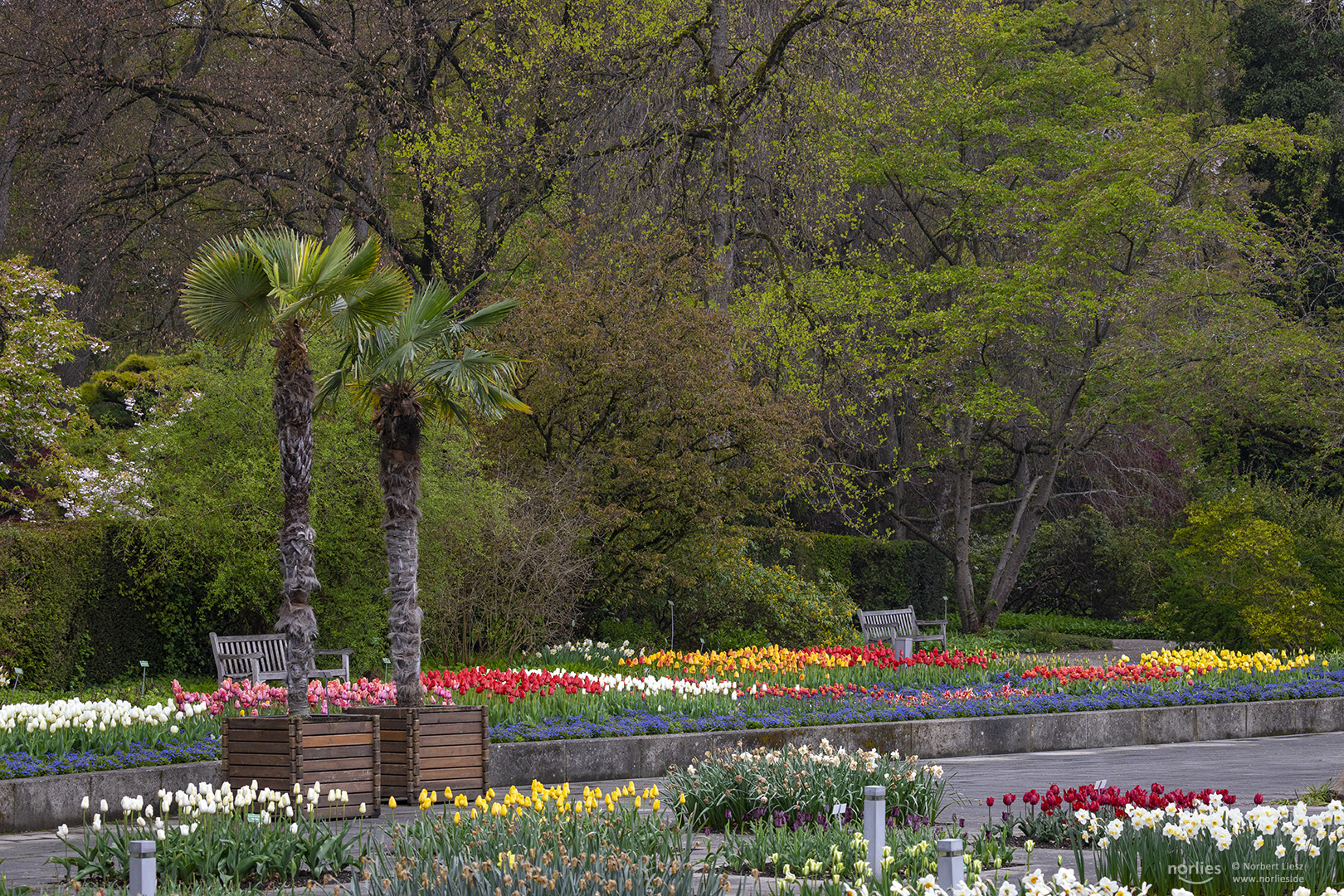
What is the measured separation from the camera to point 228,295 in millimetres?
9719

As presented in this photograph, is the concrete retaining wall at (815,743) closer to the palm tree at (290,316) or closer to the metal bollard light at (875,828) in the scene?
the palm tree at (290,316)

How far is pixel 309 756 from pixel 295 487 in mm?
1948

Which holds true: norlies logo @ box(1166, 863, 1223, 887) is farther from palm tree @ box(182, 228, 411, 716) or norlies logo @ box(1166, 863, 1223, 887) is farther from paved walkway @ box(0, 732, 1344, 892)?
palm tree @ box(182, 228, 411, 716)

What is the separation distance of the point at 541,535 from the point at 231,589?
13.5 ft

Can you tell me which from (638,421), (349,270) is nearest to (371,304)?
(349,270)

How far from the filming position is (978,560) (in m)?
33.4

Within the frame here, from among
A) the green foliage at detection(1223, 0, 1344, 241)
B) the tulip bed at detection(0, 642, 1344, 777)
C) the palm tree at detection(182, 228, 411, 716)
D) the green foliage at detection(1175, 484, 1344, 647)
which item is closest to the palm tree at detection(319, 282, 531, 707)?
the palm tree at detection(182, 228, 411, 716)

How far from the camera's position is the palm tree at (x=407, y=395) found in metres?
10.5

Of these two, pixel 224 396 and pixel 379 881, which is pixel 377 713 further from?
pixel 224 396

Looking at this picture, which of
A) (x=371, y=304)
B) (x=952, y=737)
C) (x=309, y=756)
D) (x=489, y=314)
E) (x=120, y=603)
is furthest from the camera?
(x=120, y=603)

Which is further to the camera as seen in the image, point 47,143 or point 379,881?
point 47,143

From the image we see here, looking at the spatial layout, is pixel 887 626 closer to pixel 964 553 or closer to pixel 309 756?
pixel 964 553

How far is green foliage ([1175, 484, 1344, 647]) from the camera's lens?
20.9 meters

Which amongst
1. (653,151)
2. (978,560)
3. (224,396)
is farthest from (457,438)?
(978,560)
